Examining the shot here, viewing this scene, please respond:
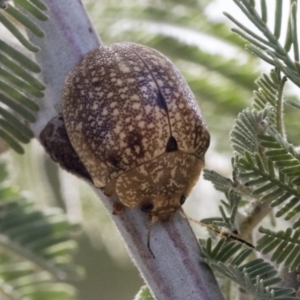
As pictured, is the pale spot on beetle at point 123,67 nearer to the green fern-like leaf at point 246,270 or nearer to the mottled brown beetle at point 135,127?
the mottled brown beetle at point 135,127

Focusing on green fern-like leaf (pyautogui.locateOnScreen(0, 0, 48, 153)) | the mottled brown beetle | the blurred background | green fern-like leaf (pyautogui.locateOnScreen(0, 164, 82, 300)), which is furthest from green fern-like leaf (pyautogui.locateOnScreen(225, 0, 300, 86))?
the blurred background

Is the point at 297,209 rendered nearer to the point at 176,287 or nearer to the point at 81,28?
the point at 176,287

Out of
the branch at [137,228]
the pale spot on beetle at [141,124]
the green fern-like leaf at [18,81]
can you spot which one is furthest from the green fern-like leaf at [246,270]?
the green fern-like leaf at [18,81]

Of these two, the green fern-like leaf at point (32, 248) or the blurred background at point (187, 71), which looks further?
the blurred background at point (187, 71)

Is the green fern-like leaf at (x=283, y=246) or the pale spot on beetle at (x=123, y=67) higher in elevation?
the pale spot on beetle at (x=123, y=67)

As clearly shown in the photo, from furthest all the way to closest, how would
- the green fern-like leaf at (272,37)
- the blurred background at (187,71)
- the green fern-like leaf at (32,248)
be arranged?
the blurred background at (187,71) < the green fern-like leaf at (32,248) < the green fern-like leaf at (272,37)

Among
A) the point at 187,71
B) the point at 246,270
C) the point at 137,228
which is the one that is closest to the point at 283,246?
the point at 246,270

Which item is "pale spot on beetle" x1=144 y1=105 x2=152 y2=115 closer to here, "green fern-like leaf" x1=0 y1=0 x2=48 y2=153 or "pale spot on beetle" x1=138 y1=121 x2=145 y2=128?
"pale spot on beetle" x1=138 y1=121 x2=145 y2=128

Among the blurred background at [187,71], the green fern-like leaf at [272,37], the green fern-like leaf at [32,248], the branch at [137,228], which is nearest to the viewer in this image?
A: the green fern-like leaf at [272,37]
